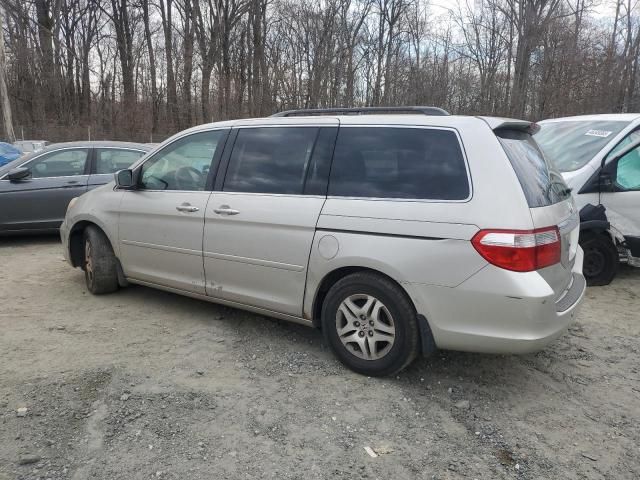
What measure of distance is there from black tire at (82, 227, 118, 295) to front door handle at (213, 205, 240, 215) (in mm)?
1604

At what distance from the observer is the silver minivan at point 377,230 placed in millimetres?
2973

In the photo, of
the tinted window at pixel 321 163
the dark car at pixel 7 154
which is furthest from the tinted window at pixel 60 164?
the dark car at pixel 7 154

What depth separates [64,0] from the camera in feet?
111

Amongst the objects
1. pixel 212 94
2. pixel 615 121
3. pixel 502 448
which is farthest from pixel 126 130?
pixel 502 448

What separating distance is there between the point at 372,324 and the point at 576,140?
4094 millimetres

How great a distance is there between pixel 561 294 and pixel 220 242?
2471mm

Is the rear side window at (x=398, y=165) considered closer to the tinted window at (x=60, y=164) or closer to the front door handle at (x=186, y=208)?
the front door handle at (x=186, y=208)

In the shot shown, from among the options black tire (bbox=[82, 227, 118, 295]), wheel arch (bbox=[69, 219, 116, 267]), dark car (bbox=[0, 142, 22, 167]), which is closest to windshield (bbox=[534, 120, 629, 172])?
black tire (bbox=[82, 227, 118, 295])

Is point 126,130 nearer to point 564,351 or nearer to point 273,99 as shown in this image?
point 273,99

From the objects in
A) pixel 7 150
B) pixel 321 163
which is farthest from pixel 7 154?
pixel 321 163

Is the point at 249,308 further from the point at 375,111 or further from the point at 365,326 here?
the point at 375,111

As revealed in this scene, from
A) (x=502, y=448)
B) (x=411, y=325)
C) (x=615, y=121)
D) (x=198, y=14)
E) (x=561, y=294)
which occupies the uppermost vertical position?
(x=198, y=14)

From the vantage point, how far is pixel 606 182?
5.43 metres

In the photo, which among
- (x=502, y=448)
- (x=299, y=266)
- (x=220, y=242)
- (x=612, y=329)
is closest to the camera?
(x=502, y=448)
